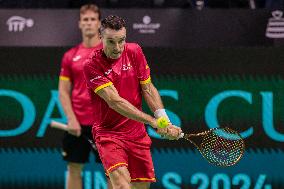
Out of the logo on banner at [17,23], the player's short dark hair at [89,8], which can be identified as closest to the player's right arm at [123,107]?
the player's short dark hair at [89,8]

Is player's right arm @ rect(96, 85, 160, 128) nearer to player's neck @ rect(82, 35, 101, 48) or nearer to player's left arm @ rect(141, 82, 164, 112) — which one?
player's left arm @ rect(141, 82, 164, 112)

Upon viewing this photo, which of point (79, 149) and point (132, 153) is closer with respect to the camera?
point (132, 153)

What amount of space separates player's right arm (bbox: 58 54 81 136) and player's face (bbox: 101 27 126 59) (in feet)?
6.78

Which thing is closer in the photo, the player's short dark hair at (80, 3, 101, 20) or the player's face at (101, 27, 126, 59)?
the player's face at (101, 27, 126, 59)

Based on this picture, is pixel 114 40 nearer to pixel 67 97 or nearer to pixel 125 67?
pixel 125 67

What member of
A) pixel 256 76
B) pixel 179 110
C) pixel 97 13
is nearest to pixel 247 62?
pixel 256 76

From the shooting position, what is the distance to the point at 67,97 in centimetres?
901

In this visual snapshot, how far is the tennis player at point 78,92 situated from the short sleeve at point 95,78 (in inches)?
68.3

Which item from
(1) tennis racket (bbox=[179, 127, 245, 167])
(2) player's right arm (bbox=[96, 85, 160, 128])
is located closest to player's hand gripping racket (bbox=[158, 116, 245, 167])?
(1) tennis racket (bbox=[179, 127, 245, 167])

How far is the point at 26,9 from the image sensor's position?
930 cm

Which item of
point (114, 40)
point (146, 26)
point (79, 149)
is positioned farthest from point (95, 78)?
point (146, 26)

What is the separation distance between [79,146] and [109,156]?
77.6 inches

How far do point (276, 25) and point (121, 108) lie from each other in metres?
2.92

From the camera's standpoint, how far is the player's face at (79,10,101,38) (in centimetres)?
896
